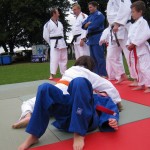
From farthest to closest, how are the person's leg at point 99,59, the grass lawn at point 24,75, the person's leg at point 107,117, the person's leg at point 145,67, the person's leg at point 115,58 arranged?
the grass lawn at point 24,75 → the person's leg at point 99,59 → the person's leg at point 115,58 → the person's leg at point 145,67 → the person's leg at point 107,117

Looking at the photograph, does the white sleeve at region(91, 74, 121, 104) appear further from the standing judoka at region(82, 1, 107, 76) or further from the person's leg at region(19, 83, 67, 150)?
the standing judoka at region(82, 1, 107, 76)

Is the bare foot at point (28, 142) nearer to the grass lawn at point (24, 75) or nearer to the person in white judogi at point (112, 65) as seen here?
the person in white judogi at point (112, 65)

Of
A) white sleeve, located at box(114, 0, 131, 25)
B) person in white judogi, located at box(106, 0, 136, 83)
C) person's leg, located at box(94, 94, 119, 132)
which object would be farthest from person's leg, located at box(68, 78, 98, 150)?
white sleeve, located at box(114, 0, 131, 25)

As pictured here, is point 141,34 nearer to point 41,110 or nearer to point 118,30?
point 118,30

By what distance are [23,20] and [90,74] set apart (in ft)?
89.1

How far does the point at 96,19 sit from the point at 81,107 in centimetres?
455

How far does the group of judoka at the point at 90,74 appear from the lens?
2805 millimetres

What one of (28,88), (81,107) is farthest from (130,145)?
(28,88)

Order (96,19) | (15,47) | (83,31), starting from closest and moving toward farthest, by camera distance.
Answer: (96,19)
(83,31)
(15,47)

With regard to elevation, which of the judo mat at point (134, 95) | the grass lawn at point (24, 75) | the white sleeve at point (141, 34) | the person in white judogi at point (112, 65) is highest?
the white sleeve at point (141, 34)

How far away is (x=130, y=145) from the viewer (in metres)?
2.75

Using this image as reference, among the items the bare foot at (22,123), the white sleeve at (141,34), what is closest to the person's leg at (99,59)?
the white sleeve at (141,34)

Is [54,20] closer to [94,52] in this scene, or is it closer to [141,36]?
[94,52]

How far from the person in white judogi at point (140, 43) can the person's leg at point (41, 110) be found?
101 inches
